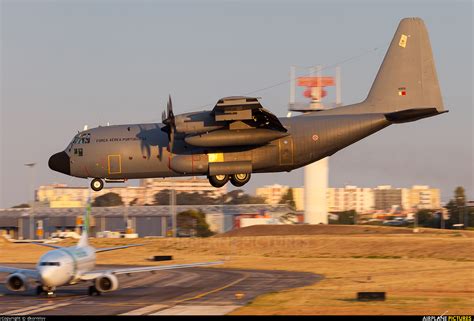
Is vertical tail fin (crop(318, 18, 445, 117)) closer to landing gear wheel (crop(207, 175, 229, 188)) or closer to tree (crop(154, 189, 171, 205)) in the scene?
landing gear wheel (crop(207, 175, 229, 188))

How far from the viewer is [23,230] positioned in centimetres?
14100

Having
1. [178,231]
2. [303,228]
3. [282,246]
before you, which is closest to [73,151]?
[282,246]

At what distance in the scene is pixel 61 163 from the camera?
43188 mm

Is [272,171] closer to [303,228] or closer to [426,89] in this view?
[426,89]

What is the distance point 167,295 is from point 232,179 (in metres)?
7.50

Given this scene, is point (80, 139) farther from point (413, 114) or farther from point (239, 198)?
point (239, 198)

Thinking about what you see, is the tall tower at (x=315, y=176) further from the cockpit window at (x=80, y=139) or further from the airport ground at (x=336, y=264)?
the cockpit window at (x=80, y=139)

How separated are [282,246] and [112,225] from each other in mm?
76394

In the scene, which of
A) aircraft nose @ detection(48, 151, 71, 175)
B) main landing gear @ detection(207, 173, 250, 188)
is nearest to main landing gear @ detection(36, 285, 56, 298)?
aircraft nose @ detection(48, 151, 71, 175)

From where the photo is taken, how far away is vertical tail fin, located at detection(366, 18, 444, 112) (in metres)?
45.3

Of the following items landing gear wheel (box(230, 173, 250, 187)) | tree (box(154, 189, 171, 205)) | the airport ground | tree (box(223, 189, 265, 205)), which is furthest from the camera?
tree (box(223, 189, 265, 205))

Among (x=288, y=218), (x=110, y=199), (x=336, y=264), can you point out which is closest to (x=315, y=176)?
(x=288, y=218)

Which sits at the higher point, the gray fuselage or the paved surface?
the gray fuselage

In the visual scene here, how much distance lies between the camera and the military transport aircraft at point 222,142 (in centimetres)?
4012
